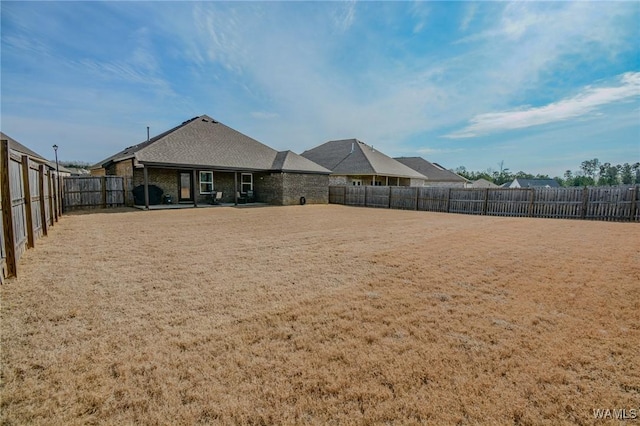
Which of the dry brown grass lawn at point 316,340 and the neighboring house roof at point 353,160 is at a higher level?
the neighboring house roof at point 353,160

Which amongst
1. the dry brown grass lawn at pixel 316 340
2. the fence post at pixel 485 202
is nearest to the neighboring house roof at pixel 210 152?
the fence post at pixel 485 202

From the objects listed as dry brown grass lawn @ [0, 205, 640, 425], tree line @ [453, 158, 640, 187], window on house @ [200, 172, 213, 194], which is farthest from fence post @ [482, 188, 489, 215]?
tree line @ [453, 158, 640, 187]

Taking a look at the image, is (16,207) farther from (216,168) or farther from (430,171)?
(430,171)

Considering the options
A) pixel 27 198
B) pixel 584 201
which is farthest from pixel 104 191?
pixel 584 201

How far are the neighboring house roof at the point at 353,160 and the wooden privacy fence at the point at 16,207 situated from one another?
72.8ft

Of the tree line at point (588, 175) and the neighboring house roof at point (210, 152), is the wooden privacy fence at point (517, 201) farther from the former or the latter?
the tree line at point (588, 175)

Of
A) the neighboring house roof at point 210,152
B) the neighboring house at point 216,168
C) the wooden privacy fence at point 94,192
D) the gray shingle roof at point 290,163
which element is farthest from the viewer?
the gray shingle roof at point 290,163

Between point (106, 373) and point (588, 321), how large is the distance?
5.06m

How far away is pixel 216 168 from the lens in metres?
18.6

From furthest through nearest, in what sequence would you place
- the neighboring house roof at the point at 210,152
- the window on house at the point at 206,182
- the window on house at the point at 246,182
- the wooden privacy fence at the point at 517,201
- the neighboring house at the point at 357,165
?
the neighboring house at the point at 357,165
the window on house at the point at 246,182
the window on house at the point at 206,182
the neighboring house roof at the point at 210,152
the wooden privacy fence at the point at 517,201

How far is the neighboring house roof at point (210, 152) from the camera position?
17453mm

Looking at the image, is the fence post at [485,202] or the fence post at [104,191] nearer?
the fence post at [104,191]

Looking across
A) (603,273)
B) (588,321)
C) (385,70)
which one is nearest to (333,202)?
(385,70)

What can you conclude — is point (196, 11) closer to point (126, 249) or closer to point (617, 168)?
point (126, 249)
